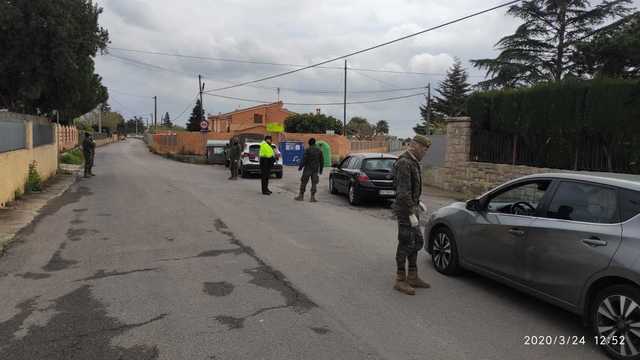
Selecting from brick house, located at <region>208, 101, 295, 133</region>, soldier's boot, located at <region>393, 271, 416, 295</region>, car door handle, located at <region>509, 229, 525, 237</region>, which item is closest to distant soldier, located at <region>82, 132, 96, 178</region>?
soldier's boot, located at <region>393, 271, 416, 295</region>

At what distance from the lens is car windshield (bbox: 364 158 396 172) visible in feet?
43.7

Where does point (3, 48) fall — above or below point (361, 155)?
above

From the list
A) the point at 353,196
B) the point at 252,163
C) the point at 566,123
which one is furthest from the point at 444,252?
the point at 252,163

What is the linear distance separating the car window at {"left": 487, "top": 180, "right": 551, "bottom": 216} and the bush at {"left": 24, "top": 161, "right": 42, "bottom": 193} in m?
12.5

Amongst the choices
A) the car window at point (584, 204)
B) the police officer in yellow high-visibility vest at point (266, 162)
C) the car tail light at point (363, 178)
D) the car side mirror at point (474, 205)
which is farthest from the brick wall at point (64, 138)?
the car window at point (584, 204)

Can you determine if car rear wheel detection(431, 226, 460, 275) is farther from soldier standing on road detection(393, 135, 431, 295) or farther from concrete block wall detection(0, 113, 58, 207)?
concrete block wall detection(0, 113, 58, 207)

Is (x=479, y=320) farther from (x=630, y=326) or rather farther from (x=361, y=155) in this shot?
(x=361, y=155)

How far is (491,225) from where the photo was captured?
18.1 ft

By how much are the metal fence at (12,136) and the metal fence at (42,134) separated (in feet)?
6.34

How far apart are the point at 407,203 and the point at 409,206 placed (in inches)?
1.6

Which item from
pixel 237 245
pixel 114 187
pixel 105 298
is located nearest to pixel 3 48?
pixel 114 187

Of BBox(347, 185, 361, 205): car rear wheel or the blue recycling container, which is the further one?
the blue recycling container

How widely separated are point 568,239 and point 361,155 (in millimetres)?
9522

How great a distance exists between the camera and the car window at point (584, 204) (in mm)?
4297
